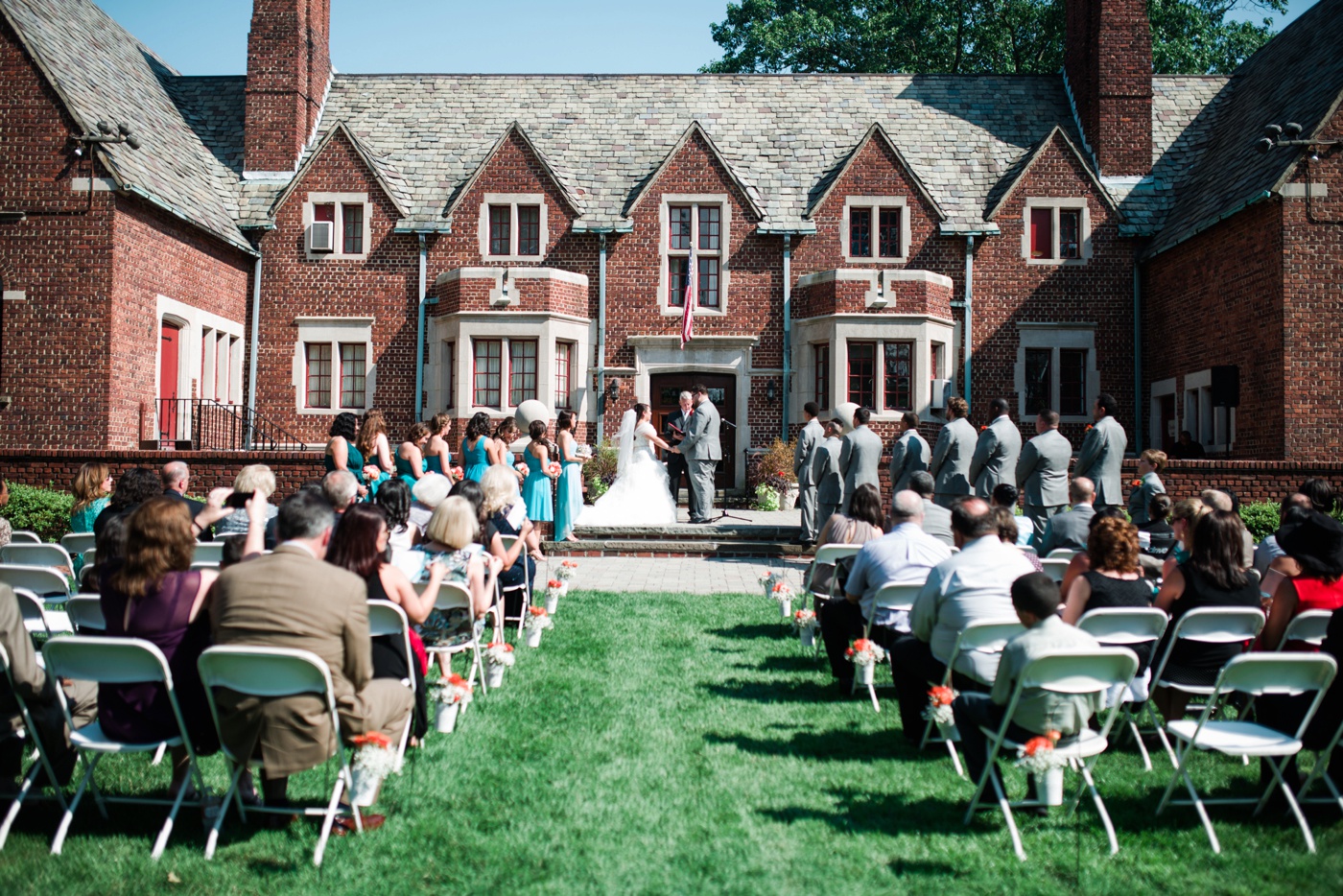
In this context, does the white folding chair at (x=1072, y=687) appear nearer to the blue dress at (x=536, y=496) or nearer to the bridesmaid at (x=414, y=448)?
the bridesmaid at (x=414, y=448)

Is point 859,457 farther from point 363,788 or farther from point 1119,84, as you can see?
point 1119,84

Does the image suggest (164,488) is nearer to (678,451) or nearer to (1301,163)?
(678,451)

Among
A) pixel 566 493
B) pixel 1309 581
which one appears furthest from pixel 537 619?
pixel 566 493

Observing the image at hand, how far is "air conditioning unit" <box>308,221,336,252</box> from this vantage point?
20.5 m

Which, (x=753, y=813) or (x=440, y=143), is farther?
(x=440, y=143)

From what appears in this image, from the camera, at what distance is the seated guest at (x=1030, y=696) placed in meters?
4.34


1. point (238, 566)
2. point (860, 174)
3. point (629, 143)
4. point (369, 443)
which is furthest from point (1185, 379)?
point (238, 566)

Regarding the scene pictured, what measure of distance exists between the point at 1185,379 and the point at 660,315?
1010 cm

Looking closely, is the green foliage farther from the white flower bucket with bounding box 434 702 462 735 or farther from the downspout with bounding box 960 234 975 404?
the downspout with bounding box 960 234 975 404

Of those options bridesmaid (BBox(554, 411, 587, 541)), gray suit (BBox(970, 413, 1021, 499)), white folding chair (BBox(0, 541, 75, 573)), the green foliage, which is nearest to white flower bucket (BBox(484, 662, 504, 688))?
white folding chair (BBox(0, 541, 75, 573))

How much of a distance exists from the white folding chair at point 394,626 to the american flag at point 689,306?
1512cm

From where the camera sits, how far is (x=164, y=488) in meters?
7.44

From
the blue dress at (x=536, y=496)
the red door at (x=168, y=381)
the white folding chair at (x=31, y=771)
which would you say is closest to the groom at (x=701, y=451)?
the blue dress at (x=536, y=496)

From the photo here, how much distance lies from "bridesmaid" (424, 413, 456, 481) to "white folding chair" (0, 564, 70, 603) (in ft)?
14.5
